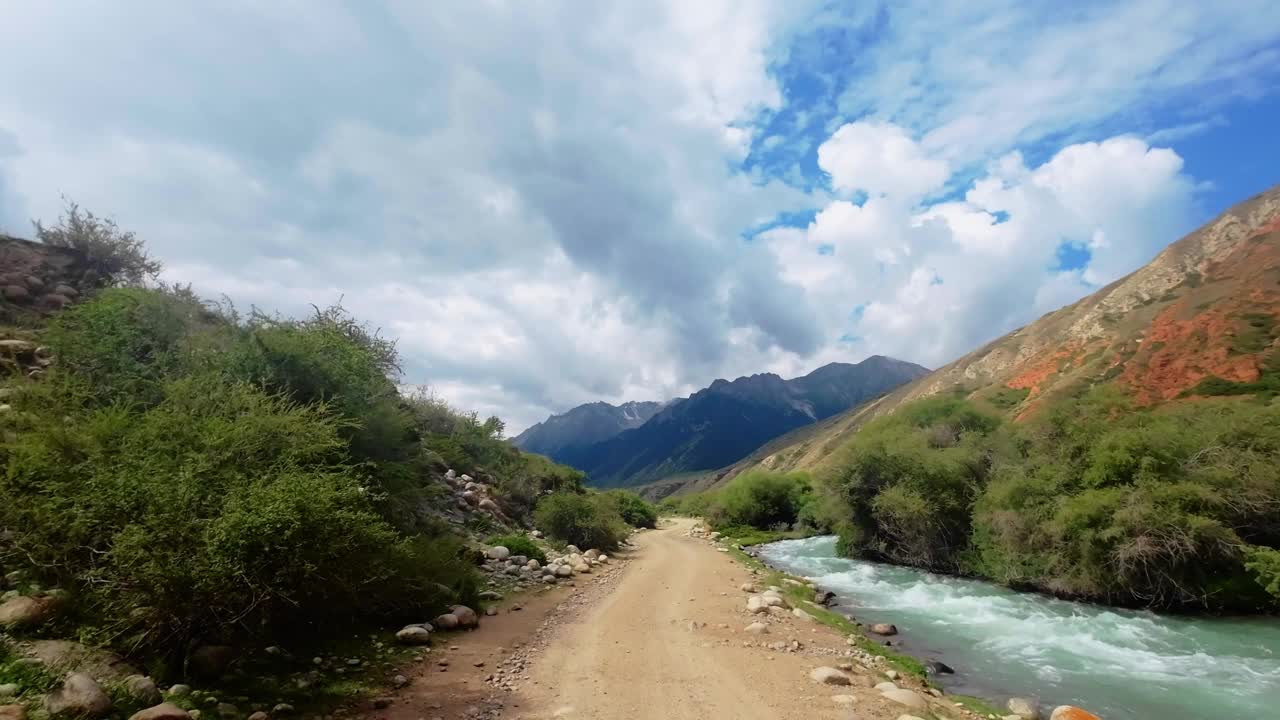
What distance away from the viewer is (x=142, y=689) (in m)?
6.99

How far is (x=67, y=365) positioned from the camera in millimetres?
14383

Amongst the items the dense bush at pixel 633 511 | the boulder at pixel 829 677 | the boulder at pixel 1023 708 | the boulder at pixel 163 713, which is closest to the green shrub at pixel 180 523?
the boulder at pixel 163 713

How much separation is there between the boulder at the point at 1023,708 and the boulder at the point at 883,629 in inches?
218

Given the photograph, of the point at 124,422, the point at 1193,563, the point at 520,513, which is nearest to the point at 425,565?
the point at 124,422

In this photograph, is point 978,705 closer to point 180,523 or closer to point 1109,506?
point 1109,506

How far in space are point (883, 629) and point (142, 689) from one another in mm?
17669

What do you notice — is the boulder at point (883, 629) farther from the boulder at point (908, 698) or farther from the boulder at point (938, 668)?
the boulder at point (908, 698)

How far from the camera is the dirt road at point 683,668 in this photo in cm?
930

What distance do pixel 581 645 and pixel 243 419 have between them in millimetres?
8250

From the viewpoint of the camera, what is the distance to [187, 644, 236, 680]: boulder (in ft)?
27.0

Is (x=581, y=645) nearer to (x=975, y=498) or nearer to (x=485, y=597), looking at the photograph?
(x=485, y=597)

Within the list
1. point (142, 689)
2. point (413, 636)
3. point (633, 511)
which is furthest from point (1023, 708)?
point (633, 511)

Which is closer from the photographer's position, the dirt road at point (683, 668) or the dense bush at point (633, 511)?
the dirt road at point (683, 668)

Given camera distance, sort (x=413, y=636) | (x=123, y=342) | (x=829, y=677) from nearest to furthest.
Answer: (x=829, y=677)
(x=413, y=636)
(x=123, y=342)
